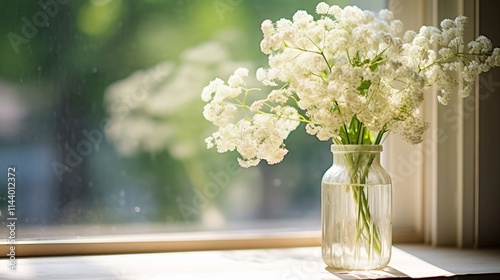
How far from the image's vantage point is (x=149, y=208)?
62.6 inches

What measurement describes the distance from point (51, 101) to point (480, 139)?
3.51ft

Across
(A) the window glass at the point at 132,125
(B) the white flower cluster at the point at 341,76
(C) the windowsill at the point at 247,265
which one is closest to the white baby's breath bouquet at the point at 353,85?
(B) the white flower cluster at the point at 341,76

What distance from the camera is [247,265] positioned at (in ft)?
4.63

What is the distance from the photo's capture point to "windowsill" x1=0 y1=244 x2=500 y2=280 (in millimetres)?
1300

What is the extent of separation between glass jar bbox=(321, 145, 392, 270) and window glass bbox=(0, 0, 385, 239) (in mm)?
345

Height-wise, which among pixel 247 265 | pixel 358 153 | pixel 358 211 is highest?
pixel 358 153

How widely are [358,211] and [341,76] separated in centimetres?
31

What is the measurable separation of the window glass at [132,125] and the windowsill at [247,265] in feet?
0.38

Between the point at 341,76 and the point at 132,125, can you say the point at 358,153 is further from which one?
the point at 132,125

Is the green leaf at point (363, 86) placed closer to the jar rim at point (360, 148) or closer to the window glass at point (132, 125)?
the jar rim at point (360, 148)

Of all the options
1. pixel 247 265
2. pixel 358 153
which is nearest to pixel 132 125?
pixel 247 265

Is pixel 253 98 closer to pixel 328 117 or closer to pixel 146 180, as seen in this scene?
pixel 146 180

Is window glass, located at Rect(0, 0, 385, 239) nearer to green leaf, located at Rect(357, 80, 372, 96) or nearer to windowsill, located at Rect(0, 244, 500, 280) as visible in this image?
windowsill, located at Rect(0, 244, 500, 280)

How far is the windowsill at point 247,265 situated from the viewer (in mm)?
Answer: 1300
